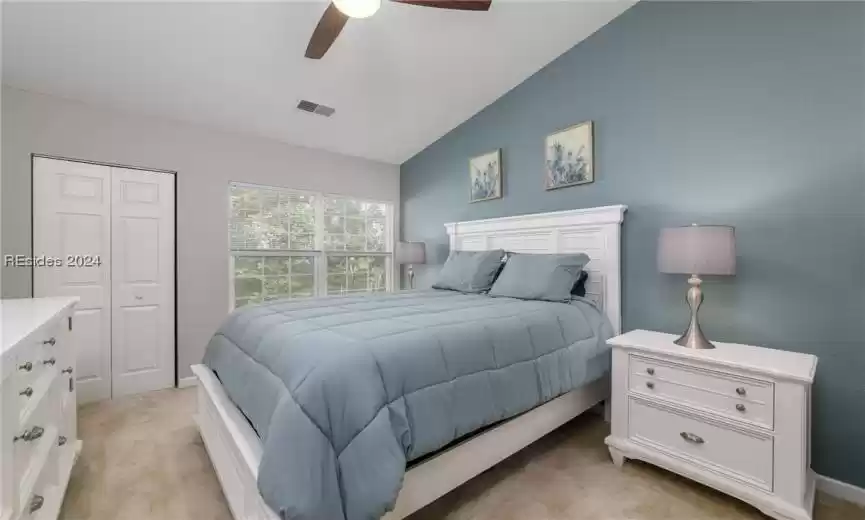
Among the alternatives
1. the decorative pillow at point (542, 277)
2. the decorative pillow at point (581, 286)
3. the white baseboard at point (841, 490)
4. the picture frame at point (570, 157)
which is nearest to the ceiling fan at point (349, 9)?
the picture frame at point (570, 157)

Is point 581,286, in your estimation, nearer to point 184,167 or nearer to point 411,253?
point 411,253

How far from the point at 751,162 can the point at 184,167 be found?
4060 millimetres

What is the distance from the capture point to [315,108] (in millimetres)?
3262

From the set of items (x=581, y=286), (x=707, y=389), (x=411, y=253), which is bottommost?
(x=707, y=389)

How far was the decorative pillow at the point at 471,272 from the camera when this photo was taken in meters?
3.01

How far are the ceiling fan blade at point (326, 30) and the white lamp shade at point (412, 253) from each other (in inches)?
87.7

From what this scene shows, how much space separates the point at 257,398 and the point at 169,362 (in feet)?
7.72

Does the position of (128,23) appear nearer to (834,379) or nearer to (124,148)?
(124,148)

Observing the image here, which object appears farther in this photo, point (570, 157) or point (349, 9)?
point (570, 157)

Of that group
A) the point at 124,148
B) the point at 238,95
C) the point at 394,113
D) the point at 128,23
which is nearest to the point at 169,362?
the point at 124,148

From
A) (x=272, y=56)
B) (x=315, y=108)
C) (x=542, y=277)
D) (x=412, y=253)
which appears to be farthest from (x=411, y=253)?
(x=272, y=56)

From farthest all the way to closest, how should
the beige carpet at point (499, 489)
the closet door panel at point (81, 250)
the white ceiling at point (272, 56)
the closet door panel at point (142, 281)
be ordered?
the closet door panel at point (142, 281), the closet door panel at point (81, 250), the white ceiling at point (272, 56), the beige carpet at point (499, 489)

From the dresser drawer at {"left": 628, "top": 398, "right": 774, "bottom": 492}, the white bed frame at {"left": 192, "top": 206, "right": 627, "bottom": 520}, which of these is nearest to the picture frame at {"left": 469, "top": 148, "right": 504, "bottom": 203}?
the white bed frame at {"left": 192, "top": 206, "right": 627, "bottom": 520}

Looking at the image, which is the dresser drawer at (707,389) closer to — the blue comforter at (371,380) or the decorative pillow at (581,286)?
the blue comforter at (371,380)
